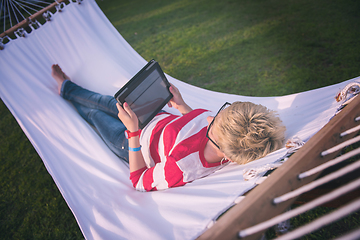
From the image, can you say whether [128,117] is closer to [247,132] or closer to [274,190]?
[247,132]

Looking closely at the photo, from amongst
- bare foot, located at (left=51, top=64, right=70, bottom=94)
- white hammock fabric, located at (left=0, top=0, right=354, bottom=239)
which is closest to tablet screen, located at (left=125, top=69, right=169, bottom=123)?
white hammock fabric, located at (left=0, top=0, right=354, bottom=239)

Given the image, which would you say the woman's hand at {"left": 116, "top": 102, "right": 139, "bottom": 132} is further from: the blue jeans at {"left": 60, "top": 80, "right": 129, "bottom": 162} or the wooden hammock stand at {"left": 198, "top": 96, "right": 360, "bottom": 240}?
the wooden hammock stand at {"left": 198, "top": 96, "right": 360, "bottom": 240}

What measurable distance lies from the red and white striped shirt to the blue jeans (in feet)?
0.97

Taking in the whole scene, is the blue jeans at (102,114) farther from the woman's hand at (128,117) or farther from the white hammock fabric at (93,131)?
the woman's hand at (128,117)

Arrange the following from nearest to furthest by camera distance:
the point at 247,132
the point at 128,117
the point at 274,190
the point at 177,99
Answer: the point at 274,190, the point at 247,132, the point at 128,117, the point at 177,99

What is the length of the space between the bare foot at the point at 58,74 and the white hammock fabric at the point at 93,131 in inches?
3.2

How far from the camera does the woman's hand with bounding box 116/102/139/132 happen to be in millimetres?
1172

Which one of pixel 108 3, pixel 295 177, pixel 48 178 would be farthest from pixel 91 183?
pixel 108 3

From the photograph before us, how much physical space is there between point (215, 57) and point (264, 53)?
81cm

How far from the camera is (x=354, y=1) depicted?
12.3 ft

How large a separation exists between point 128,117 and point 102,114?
65 centimetres

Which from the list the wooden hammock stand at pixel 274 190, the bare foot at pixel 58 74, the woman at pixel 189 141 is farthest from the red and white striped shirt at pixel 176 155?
the bare foot at pixel 58 74

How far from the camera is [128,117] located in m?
1.19

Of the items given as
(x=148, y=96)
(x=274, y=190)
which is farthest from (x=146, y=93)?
(x=274, y=190)
